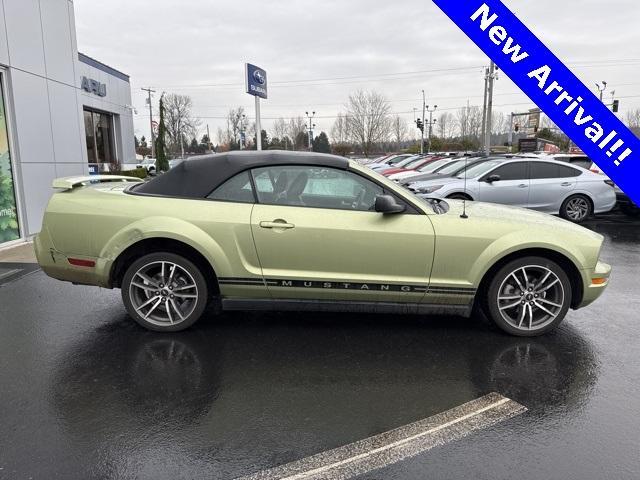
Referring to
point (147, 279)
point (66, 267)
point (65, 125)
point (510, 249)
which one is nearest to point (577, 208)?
point (510, 249)

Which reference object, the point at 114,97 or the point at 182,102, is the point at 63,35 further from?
the point at 182,102

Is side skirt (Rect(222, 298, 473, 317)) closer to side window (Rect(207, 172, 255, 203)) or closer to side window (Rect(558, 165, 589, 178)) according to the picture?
side window (Rect(207, 172, 255, 203))

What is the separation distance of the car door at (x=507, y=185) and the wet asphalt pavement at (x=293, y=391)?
19.9 ft

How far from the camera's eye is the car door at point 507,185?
10961mm

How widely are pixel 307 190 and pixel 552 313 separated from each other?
242 cm

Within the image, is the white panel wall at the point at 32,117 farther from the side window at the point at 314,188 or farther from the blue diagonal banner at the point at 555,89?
the blue diagonal banner at the point at 555,89

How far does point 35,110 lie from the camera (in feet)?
29.0

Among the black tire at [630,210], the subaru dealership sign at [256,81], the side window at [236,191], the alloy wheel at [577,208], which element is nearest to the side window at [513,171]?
the alloy wheel at [577,208]

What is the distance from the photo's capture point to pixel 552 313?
434cm

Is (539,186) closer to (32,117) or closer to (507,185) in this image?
(507,185)

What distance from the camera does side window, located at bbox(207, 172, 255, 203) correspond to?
4309 millimetres

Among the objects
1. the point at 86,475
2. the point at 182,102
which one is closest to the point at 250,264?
the point at 86,475

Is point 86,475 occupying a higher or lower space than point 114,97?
lower

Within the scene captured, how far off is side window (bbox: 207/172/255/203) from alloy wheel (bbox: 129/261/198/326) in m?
0.73
